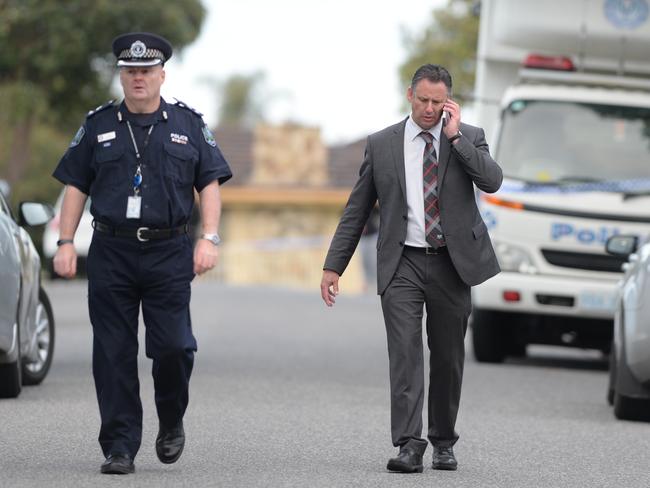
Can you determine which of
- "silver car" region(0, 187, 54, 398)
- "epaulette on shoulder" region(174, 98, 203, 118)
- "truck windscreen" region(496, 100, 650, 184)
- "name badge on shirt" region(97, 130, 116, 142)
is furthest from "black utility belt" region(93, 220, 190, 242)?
"truck windscreen" region(496, 100, 650, 184)

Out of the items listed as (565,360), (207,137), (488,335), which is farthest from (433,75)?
(565,360)

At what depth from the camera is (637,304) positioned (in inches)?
452

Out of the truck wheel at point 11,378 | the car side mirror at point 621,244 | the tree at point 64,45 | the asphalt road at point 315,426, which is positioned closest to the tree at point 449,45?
the tree at point 64,45

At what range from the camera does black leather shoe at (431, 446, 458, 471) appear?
8797mm

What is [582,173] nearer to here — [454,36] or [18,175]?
[18,175]

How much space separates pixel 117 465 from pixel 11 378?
3299mm

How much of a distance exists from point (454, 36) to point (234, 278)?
1261 cm

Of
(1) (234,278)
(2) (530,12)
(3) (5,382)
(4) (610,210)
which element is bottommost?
(1) (234,278)

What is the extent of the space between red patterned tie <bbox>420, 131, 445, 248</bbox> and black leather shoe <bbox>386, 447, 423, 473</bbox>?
1.00m

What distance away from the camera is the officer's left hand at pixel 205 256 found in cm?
812

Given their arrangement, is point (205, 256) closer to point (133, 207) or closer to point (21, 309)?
point (133, 207)

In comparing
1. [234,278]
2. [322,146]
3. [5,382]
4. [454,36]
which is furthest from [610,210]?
[322,146]

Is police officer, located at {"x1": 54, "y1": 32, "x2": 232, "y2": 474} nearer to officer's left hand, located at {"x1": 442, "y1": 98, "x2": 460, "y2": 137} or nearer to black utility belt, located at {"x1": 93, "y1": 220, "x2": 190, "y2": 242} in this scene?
black utility belt, located at {"x1": 93, "y1": 220, "x2": 190, "y2": 242}

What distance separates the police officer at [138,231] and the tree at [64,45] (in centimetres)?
1934
